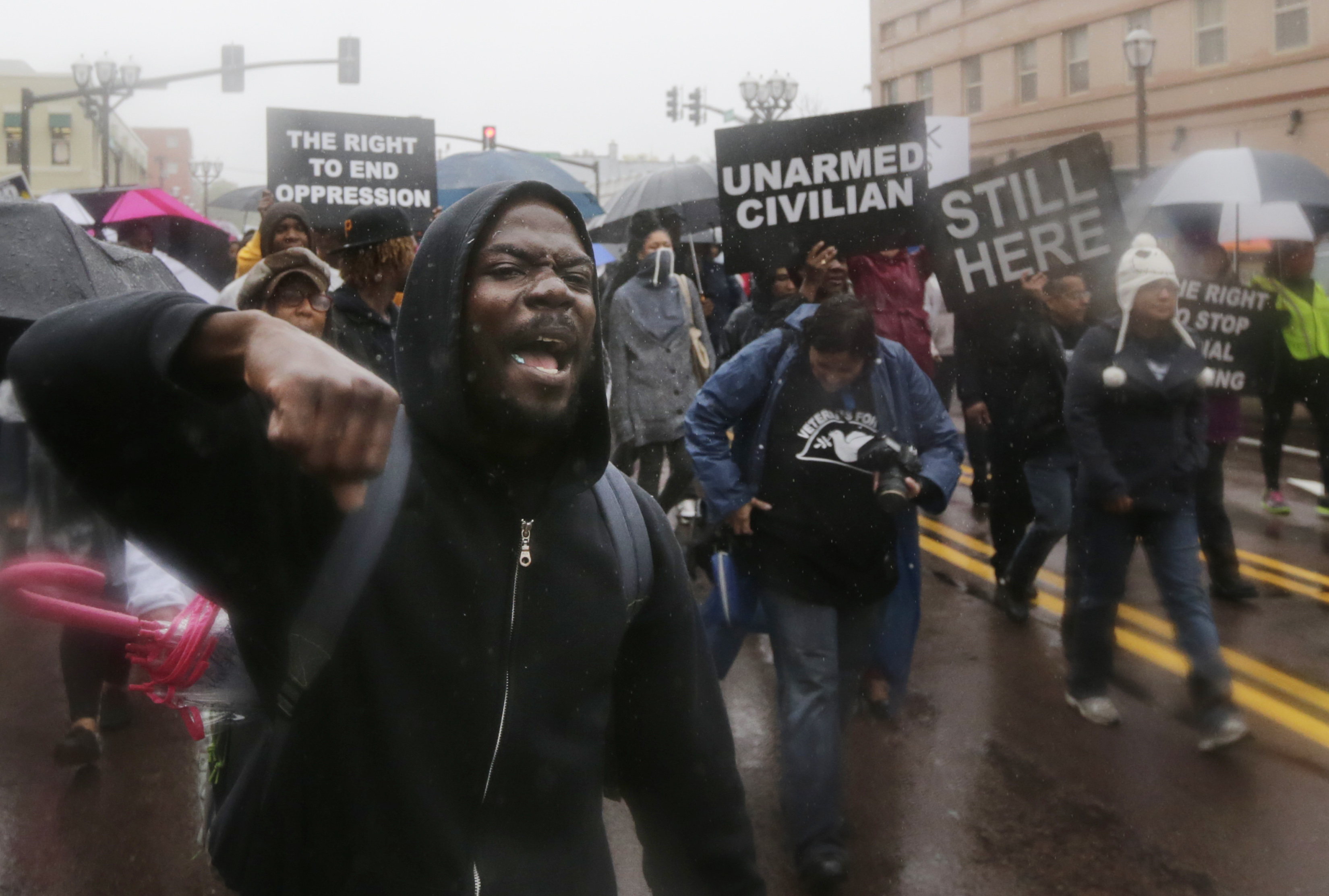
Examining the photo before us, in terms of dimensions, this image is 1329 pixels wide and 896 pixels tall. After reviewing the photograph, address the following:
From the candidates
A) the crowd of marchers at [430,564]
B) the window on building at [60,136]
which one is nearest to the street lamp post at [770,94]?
the crowd of marchers at [430,564]

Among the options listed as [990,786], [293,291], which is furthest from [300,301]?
[990,786]

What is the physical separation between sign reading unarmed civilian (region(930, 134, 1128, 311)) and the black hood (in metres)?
3.72

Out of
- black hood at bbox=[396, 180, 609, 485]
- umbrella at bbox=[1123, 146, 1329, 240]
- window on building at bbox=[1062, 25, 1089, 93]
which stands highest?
window on building at bbox=[1062, 25, 1089, 93]

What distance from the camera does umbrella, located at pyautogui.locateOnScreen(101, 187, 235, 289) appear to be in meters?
8.85

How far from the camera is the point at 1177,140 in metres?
26.8

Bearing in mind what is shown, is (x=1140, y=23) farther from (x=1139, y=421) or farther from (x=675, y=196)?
(x=1139, y=421)

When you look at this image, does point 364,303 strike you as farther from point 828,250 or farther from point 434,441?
point 434,441

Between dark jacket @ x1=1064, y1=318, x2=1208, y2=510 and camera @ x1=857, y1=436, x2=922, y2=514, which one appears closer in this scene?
camera @ x1=857, y1=436, x2=922, y2=514

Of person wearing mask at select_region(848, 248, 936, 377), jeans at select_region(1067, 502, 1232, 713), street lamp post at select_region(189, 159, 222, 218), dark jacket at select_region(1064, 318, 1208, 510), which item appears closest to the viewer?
jeans at select_region(1067, 502, 1232, 713)

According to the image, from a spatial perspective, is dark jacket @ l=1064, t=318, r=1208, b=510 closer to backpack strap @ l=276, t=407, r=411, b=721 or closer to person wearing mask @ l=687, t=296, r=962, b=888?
person wearing mask @ l=687, t=296, r=962, b=888

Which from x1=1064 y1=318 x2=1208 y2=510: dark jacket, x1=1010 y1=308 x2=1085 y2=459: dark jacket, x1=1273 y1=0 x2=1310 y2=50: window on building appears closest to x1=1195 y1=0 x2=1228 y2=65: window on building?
x1=1273 y1=0 x2=1310 y2=50: window on building

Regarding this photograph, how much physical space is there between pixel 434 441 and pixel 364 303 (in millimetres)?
2681

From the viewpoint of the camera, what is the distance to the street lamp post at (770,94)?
2089cm

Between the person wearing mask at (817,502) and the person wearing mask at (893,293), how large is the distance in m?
3.58
